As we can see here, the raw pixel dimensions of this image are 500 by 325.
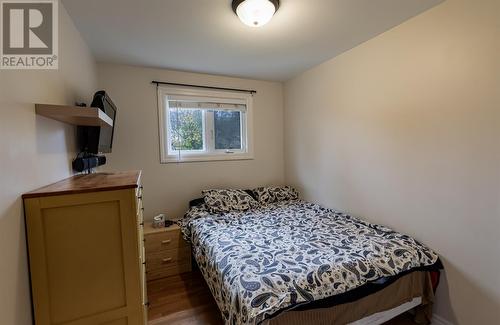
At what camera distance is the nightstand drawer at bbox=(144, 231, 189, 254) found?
2475mm

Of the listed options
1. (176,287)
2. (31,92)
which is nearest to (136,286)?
(31,92)

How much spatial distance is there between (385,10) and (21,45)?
2236 millimetres

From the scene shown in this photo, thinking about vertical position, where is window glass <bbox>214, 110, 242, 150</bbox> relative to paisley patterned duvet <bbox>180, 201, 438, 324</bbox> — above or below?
above

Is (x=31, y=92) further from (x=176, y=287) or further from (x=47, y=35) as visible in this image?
(x=176, y=287)

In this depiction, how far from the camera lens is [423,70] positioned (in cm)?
180

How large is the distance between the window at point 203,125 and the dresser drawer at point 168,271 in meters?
1.23

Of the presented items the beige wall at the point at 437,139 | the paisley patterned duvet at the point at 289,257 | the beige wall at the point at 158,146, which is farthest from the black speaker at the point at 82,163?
the beige wall at the point at 437,139

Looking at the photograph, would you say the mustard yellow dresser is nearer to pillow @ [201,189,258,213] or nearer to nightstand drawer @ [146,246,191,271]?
nightstand drawer @ [146,246,191,271]

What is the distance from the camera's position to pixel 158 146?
9.50 ft

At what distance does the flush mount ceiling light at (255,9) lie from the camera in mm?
1513

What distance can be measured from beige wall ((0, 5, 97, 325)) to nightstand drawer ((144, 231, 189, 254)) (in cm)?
126

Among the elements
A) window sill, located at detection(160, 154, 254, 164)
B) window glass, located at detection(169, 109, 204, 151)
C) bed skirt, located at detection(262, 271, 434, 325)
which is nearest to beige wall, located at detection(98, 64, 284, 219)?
window sill, located at detection(160, 154, 254, 164)

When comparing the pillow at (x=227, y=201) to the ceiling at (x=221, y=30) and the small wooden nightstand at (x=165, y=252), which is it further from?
the ceiling at (x=221, y=30)

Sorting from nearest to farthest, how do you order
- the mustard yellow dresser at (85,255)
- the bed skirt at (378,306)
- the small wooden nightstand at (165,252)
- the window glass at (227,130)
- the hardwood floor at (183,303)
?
the mustard yellow dresser at (85,255) < the bed skirt at (378,306) < the hardwood floor at (183,303) < the small wooden nightstand at (165,252) < the window glass at (227,130)
